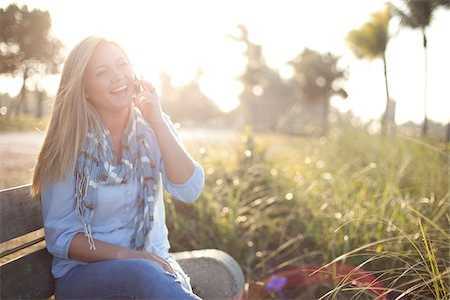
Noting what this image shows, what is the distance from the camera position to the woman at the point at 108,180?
1.71 m

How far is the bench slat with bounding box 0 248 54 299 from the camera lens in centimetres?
168

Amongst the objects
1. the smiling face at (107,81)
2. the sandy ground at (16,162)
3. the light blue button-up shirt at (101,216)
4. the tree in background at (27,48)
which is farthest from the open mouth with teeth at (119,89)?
the tree in background at (27,48)

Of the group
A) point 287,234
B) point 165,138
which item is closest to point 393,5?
point 287,234

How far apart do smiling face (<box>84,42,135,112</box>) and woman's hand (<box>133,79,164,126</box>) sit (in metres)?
0.07

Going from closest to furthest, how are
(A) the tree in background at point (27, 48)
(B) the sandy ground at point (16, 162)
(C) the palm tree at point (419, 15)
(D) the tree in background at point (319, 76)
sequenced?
A: (B) the sandy ground at point (16, 162), (A) the tree in background at point (27, 48), (C) the palm tree at point (419, 15), (D) the tree in background at point (319, 76)

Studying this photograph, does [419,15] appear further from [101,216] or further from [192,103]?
[192,103]

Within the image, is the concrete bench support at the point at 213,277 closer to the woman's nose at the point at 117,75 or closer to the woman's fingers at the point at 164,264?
the woman's fingers at the point at 164,264

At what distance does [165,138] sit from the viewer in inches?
83.1

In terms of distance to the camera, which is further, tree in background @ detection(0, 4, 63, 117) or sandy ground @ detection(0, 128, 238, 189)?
tree in background @ detection(0, 4, 63, 117)

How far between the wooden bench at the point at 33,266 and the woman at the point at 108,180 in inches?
2.6

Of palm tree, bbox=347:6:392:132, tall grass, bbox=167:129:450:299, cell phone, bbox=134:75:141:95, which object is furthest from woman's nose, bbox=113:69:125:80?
palm tree, bbox=347:6:392:132

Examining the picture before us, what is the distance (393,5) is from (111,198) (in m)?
19.4

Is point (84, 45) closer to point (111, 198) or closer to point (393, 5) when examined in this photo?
point (111, 198)

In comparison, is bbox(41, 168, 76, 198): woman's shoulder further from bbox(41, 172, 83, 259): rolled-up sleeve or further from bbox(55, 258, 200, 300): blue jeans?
bbox(55, 258, 200, 300): blue jeans
